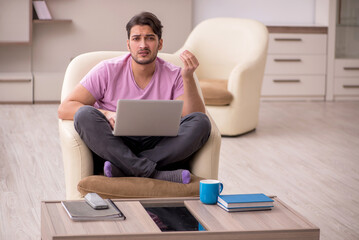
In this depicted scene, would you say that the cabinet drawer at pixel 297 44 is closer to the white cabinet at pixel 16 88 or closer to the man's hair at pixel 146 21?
the white cabinet at pixel 16 88

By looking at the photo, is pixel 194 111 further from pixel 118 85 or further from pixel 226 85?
pixel 226 85

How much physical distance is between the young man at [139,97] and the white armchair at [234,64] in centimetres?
207

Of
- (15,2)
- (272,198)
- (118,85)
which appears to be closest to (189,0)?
(15,2)

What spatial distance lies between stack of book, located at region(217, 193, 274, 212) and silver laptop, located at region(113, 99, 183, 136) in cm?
53

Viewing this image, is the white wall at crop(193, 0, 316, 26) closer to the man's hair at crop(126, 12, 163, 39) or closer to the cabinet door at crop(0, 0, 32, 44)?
the cabinet door at crop(0, 0, 32, 44)

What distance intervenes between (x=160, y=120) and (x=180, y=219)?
23.5 inches

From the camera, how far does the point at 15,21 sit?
6586mm

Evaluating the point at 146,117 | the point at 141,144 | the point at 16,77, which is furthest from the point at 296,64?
the point at 146,117

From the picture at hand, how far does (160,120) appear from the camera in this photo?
259 centimetres

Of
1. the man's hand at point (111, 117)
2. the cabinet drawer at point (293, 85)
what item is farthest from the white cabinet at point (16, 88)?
the man's hand at point (111, 117)

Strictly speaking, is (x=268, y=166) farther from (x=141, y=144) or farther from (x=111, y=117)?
(x=111, y=117)

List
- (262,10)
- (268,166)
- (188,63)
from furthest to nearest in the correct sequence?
(262,10) → (268,166) → (188,63)

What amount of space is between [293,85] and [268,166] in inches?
128

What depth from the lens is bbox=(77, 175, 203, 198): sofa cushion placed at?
2.46 m
